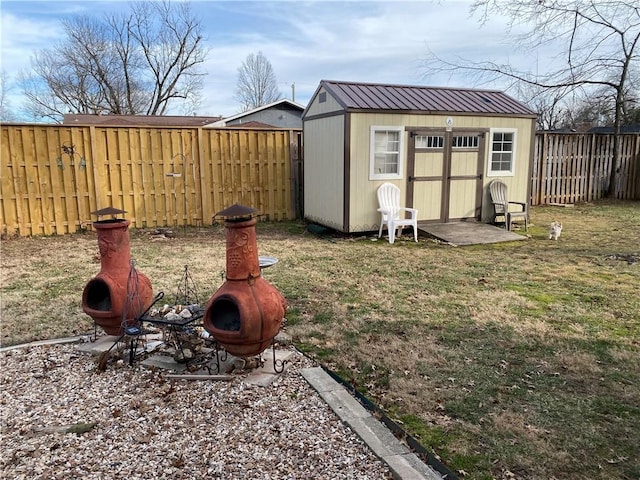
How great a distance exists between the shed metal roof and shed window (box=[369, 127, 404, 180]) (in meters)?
0.38

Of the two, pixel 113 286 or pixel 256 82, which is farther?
pixel 256 82

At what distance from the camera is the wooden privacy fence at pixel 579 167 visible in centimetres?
1134

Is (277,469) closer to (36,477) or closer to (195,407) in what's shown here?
(195,407)

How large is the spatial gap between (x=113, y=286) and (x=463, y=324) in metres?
2.73

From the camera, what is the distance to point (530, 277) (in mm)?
5328

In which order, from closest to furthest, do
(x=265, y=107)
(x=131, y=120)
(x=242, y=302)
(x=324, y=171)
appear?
(x=242, y=302)
(x=324, y=171)
(x=131, y=120)
(x=265, y=107)

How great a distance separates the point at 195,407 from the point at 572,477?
73.9 inches

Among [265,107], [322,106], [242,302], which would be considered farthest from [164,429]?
[265,107]

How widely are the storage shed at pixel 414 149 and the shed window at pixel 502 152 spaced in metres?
0.02

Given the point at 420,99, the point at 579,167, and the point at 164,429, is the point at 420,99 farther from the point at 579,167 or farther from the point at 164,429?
the point at 164,429

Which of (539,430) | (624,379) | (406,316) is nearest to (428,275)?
(406,316)

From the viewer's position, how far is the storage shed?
740 cm

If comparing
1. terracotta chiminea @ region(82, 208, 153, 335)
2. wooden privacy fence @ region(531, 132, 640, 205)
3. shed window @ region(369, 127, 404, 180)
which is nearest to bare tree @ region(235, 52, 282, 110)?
wooden privacy fence @ region(531, 132, 640, 205)

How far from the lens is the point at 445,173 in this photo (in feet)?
26.1
